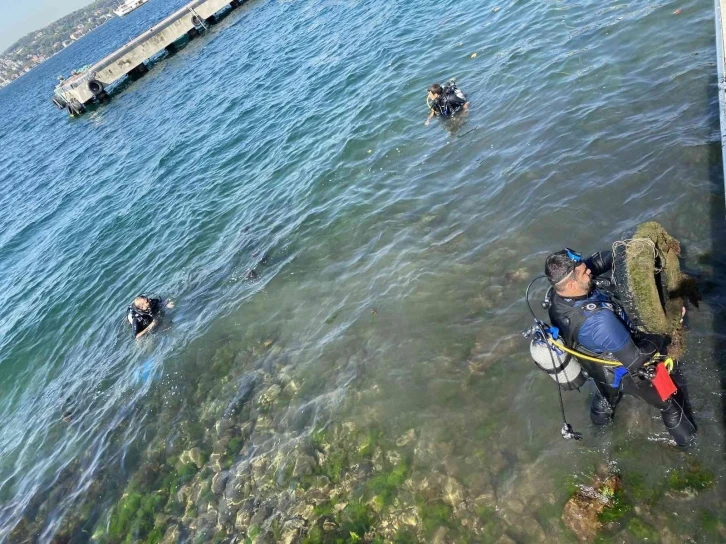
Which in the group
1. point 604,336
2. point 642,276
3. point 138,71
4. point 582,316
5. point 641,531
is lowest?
point 641,531

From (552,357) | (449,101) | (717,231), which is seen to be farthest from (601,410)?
(449,101)

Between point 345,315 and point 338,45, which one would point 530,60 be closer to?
point 345,315

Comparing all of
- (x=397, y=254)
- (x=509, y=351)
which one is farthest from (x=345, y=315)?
(x=509, y=351)

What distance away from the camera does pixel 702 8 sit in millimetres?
13609

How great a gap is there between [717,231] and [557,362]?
179 inches

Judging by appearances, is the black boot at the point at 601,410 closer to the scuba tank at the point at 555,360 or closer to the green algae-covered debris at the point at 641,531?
the scuba tank at the point at 555,360

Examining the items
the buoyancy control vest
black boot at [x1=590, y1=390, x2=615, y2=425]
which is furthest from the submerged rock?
the buoyancy control vest

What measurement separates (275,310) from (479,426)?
6766 millimetres

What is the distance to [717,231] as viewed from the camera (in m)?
8.37

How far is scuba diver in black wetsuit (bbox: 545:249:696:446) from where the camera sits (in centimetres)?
556

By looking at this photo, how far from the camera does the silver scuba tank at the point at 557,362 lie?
20.1ft

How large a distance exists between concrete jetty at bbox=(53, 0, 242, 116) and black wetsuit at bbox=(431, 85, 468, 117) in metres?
45.7

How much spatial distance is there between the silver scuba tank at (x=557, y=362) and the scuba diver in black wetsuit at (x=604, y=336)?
0.58 ft

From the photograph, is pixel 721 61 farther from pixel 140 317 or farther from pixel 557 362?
pixel 140 317
